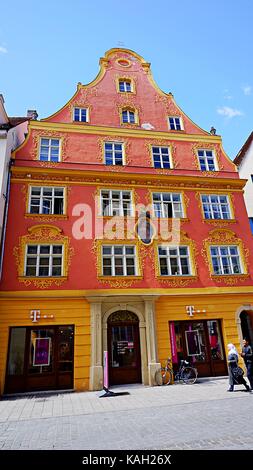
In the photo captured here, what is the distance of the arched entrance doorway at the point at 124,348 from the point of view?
13.3m

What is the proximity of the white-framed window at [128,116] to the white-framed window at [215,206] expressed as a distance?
6.57 m

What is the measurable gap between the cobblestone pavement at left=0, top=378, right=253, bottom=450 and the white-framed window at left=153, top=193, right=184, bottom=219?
338 inches

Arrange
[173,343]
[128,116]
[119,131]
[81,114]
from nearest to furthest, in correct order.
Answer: [173,343]
[119,131]
[81,114]
[128,116]

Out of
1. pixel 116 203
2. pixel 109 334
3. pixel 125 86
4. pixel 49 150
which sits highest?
pixel 125 86

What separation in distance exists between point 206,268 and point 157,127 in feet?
31.0

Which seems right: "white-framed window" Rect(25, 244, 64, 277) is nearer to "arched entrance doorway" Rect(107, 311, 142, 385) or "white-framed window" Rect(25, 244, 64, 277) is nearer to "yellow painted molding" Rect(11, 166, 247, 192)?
"arched entrance doorway" Rect(107, 311, 142, 385)

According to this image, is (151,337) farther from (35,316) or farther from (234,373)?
(35,316)

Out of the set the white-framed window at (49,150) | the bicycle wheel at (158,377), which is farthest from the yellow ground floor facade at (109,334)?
the white-framed window at (49,150)

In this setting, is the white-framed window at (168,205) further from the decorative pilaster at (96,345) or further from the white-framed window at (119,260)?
the decorative pilaster at (96,345)

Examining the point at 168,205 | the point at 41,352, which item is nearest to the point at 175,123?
the point at 168,205

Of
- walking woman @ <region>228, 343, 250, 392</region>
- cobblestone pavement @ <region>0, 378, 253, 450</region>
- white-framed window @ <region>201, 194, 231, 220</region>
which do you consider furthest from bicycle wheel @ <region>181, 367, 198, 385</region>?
white-framed window @ <region>201, 194, 231, 220</region>

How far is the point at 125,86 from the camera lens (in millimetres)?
19688

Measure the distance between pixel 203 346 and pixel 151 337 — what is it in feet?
9.56
